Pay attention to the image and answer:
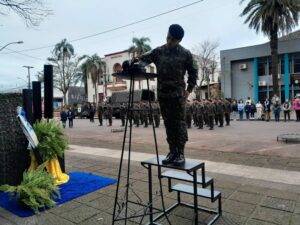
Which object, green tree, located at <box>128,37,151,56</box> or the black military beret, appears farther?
green tree, located at <box>128,37,151,56</box>

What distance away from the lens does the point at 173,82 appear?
360cm

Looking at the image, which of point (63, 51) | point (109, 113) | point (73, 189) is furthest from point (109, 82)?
point (73, 189)

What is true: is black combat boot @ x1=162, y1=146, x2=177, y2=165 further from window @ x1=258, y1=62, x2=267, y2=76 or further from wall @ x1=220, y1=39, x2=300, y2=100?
window @ x1=258, y1=62, x2=267, y2=76

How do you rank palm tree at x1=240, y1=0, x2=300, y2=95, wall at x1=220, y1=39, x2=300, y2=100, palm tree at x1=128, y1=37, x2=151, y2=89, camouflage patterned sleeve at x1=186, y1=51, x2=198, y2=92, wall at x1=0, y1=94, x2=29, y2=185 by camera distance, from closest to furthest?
camouflage patterned sleeve at x1=186, y1=51, x2=198, y2=92
wall at x1=0, y1=94, x2=29, y2=185
palm tree at x1=240, y1=0, x2=300, y2=95
wall at x1=220, y1=39, x2=300, y2=100
palm tree at x1=128, y1=37, x2=151, y2=89

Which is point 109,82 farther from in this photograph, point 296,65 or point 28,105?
point 28,105

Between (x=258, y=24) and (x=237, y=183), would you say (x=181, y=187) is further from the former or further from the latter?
(x=258, y=24)

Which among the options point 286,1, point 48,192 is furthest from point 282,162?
point 286,1

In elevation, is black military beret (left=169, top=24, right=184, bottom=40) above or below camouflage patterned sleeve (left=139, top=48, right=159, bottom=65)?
above

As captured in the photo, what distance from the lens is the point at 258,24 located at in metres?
24.8

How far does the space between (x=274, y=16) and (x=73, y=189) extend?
23487 millimetres

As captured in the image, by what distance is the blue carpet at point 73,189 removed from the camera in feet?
14.2

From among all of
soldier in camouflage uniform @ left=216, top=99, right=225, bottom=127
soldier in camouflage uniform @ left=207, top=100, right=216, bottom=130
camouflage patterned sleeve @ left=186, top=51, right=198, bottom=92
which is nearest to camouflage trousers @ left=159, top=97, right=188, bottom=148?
camouflage patterned sleeve @ left=186, top=51, right=198, bottom=92

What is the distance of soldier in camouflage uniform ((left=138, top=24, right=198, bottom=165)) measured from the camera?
3.60 m

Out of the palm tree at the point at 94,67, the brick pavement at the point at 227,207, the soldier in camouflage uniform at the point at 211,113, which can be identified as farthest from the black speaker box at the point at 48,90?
the palm tree at the point at 94,67
